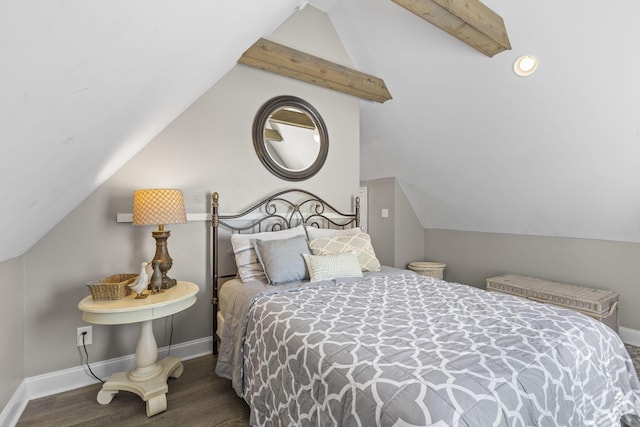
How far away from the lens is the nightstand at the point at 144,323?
5.62ft

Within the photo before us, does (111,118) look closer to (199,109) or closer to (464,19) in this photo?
(199,109)

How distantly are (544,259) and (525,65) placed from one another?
2.18m

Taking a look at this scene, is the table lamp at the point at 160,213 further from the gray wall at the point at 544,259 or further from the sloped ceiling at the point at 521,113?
the gray wall at the point at 544,259

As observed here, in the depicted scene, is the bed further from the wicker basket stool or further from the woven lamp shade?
the wicker basket stool

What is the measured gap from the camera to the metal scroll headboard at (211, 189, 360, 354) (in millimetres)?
2562

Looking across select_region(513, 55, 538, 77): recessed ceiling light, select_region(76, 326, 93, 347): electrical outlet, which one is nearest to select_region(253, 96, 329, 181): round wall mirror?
select_region(513, 55, 538, 77): recessed ceiling light

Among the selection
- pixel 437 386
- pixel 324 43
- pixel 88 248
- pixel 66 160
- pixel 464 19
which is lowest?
pixel 437 386

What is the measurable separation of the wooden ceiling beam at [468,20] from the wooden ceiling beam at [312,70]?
3.46ft

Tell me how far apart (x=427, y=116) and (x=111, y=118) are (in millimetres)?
2896

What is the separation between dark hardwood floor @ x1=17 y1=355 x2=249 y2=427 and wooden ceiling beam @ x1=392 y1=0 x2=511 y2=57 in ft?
9.08

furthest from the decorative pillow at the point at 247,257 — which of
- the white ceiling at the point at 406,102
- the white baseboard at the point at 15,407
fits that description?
the white baseboard at the point at 15,407

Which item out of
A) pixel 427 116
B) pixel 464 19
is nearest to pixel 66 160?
pixel 464 19

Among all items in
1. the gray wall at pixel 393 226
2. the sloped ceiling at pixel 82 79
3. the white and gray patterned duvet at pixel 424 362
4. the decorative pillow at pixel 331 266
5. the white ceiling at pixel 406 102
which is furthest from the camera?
the gray wall at pixel 393 226

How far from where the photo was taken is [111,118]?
1244 mm
